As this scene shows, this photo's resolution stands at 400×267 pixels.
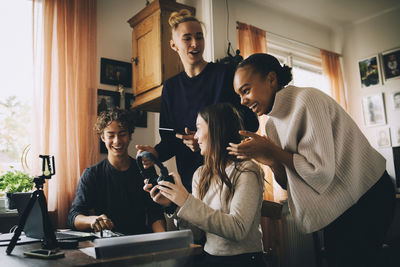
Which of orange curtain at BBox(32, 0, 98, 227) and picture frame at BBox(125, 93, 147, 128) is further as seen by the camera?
picture frame at BBox(125, 93, 147, 128)

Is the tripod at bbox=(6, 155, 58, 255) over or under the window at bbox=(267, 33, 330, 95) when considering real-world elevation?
under

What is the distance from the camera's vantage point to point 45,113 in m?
2.61

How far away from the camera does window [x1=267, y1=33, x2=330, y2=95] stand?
4218mm

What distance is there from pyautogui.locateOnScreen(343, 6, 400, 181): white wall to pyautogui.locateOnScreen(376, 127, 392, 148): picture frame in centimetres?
4

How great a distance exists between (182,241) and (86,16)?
2.67m

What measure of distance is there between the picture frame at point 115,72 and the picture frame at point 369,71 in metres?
3.29

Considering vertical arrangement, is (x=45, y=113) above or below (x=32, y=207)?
above

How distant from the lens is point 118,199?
81.1 inches

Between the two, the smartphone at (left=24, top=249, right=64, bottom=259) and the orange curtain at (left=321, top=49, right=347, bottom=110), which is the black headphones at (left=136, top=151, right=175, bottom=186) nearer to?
the smartphone at (left=24, top=249, right=64, bottom=259)

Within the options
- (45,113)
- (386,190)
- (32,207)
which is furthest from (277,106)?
(45,113)

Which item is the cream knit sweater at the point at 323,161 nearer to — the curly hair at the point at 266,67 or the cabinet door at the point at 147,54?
the curly hair at the point at 266,67

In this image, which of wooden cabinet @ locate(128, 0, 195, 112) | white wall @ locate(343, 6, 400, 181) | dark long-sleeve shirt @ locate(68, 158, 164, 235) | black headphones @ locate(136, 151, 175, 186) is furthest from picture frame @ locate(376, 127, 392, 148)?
black headphones @ locate(136, 151, 175, 186)

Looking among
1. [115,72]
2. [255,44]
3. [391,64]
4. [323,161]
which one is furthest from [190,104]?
[391,64]

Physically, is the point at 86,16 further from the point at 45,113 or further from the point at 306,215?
the point at 306,215
